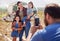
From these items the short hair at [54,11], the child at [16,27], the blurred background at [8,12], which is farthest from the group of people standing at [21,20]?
the short hair at [54,11]

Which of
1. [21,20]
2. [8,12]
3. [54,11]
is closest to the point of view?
[54,11]

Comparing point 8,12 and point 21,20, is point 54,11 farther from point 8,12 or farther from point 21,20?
point 8,12

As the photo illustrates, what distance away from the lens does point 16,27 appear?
3455 mm

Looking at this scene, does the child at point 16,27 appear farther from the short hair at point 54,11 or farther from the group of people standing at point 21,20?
the short hair at point 54,11

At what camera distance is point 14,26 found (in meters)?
3.46

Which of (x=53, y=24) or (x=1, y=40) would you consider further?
(x=1, y=40)

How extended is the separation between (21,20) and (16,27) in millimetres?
155

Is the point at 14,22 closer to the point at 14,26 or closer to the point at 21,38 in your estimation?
the point at 14,26

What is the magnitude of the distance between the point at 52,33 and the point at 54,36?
0.07 ft

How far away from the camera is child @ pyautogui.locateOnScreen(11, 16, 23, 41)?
3400mm

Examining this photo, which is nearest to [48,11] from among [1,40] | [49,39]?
[49,39]

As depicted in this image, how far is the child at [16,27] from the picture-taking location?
340cm

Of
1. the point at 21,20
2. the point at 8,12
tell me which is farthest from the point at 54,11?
the point at 8,12

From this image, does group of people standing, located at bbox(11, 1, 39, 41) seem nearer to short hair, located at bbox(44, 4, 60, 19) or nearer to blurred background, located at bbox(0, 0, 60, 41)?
blurred background, located at bbox(0, 0, 60, 41)
